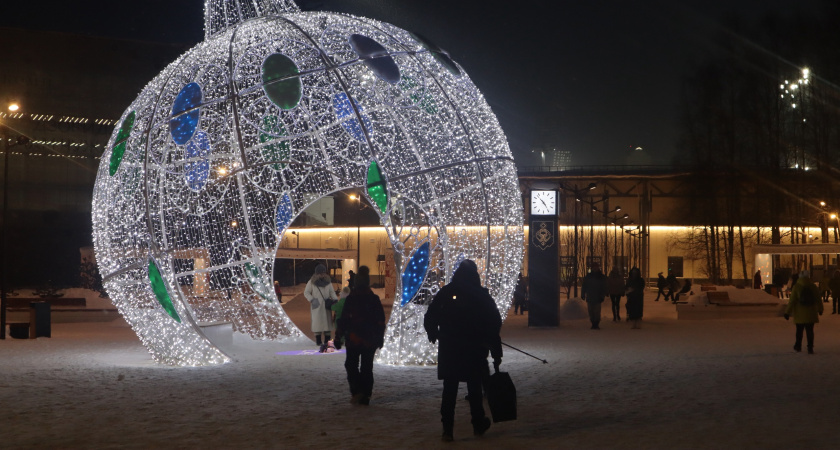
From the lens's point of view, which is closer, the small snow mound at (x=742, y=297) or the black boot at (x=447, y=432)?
the black boot at (x=447, y=432)

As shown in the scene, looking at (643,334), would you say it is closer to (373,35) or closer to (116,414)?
(373,35)

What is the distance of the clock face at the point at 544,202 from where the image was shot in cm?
2077

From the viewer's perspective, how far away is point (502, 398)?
7.62 metres

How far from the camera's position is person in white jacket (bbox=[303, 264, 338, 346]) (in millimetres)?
14523

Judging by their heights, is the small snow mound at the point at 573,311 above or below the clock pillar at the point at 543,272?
below

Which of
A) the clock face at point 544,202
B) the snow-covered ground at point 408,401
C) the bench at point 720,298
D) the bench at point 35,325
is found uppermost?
the clock face at point 544,202

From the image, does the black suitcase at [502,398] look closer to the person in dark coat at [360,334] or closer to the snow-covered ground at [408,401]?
the snow-covered ground at [408,401]

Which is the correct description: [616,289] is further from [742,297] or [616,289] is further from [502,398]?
[502,398]

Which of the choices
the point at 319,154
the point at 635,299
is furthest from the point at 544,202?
the point at 319,154

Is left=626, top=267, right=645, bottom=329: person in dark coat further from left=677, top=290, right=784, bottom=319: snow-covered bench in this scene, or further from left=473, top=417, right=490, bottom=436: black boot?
left=473, top=417, right=490, bottom=436: black boot

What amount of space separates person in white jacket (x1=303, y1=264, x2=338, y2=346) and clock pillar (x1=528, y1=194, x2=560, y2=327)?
276 inches

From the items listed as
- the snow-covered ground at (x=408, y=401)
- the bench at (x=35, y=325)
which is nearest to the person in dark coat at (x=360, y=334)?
the snow-covered ground at (x=408, y=401)

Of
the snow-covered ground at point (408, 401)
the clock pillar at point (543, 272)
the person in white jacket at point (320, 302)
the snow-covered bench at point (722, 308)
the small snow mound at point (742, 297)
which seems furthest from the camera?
the small snow mound at point (742, 297)

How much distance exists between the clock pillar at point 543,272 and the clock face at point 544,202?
0.28 ft
